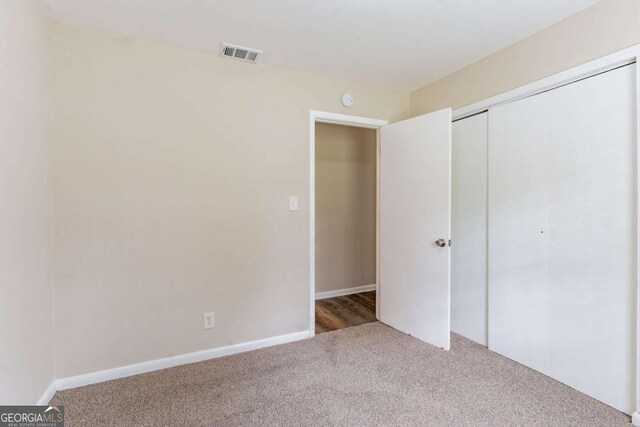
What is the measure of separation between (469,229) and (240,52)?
2295 mm

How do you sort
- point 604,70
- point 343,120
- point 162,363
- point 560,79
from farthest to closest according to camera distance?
→ point 343,120 < point 162,363 < point 560,79 < point 604,70

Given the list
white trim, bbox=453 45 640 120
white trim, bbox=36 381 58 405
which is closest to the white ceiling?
white trim, bbox=453 45 640 120

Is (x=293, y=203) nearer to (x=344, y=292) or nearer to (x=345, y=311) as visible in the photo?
(x=345, y=311)

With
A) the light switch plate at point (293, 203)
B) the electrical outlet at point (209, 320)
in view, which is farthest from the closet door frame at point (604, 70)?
the electrical outlet at point (209, 320)

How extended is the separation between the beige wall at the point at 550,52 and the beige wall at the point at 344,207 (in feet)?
4.61

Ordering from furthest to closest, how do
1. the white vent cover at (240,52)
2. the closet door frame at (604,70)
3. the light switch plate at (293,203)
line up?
the light switch plate at (293,203) < the white vent cover at (240,52) < the closet door frame at (604,70)

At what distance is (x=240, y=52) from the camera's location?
2182 millimetres

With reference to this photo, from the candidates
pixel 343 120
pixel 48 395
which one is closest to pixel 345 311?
pixel 343 120

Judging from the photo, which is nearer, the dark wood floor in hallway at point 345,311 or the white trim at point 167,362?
the white trim at point 167,362

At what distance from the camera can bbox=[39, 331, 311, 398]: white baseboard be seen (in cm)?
183

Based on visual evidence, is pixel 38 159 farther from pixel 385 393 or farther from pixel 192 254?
pixel 385 393

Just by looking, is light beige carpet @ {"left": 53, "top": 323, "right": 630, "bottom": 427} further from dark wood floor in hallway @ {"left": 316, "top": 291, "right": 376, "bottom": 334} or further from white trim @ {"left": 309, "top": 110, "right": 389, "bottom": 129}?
white trim @ {"left": 309, "top": 110, "right": 389, "bottom": 129}

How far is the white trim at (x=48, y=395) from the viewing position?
5.42 feet

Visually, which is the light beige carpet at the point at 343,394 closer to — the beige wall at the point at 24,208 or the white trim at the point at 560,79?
the beige wall at the point at 24,208
